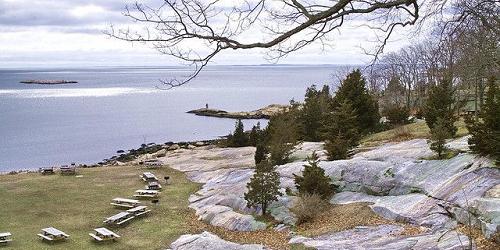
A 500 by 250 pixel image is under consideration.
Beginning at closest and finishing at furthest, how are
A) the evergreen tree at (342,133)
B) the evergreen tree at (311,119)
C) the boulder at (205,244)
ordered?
1. the boulder at (205,244)
2. the evergreen tree at (342,133)
3. the evergreen tree at (311,119)

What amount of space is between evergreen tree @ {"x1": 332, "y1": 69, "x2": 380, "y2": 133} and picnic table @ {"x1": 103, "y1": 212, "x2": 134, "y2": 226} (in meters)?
20.4

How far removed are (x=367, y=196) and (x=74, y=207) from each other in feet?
56.4

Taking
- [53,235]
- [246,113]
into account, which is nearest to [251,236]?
[53,235]

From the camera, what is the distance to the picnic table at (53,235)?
21.9 metres

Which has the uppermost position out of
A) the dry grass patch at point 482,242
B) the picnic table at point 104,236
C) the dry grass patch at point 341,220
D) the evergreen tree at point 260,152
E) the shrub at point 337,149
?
the shrub at point 337,149

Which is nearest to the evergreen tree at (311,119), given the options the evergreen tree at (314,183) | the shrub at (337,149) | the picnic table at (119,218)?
the shrub at (337,149)

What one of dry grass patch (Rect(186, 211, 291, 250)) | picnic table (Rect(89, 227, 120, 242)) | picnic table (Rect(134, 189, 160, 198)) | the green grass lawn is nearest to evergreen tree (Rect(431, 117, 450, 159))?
dry grass patch (Rect(186, 211, 291, 250))

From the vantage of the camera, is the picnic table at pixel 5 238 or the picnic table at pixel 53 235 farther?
the picnic table at pixel 53 235

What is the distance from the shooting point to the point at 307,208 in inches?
854

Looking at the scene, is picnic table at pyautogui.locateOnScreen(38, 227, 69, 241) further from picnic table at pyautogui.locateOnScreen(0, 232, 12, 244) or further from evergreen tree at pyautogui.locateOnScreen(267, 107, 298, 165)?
evergreen tree at pyautogui.locateOnScreen(267, 107, 298, 165)

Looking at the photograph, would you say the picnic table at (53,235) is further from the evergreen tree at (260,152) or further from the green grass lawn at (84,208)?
the evergreen tree at (260,152)

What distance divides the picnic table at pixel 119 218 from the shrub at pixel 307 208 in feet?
29.5

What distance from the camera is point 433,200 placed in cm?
1875

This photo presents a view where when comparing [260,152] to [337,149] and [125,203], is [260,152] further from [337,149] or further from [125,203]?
[125,203]
